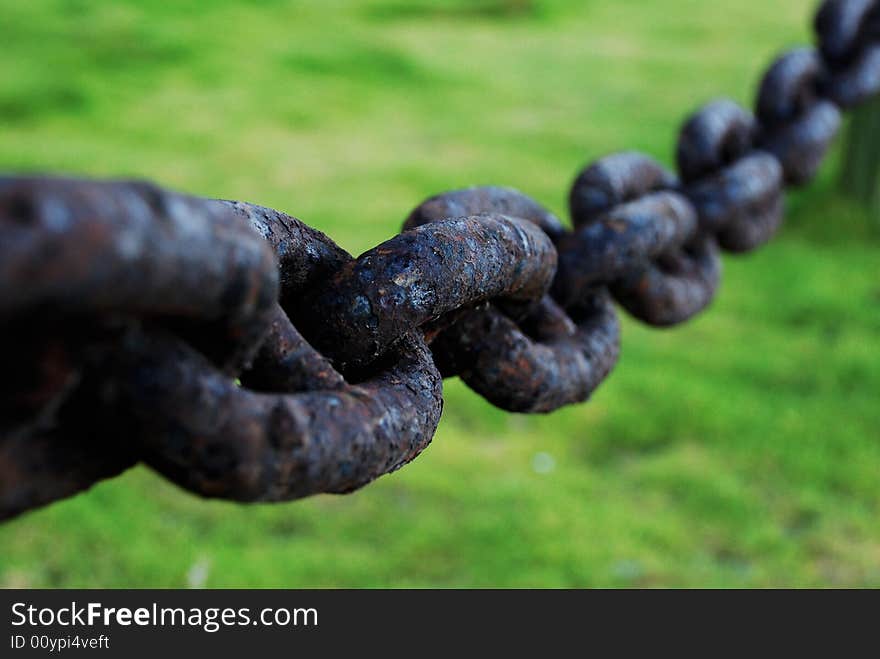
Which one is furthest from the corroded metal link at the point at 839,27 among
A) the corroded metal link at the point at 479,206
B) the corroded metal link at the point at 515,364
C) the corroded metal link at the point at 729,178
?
the corroded metal link at the point at 515,364

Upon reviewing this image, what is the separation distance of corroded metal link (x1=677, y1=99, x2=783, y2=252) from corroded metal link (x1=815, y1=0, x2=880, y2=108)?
1.18 feet

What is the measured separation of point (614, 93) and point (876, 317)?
7.67ft

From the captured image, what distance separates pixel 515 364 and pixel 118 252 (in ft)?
1.76

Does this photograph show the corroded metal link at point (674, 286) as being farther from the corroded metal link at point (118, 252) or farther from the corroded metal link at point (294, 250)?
the corroded metal link at point (118, 252)

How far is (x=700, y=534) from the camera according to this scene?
227cm

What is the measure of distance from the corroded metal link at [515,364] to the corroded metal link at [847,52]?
3.63 ft

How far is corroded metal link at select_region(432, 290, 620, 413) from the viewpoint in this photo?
969 millimetres

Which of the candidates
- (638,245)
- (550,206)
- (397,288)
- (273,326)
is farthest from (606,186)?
(550,206)

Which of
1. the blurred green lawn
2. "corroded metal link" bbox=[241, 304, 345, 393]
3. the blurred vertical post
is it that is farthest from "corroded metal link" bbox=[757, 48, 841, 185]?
the blurred vertical post

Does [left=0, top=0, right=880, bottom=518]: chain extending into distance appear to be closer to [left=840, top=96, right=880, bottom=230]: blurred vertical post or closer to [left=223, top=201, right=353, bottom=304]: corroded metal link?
[left=223, top=201, right=353, bottom=304]: corroded metal link

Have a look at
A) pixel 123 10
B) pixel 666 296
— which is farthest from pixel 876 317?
pixel 123 10

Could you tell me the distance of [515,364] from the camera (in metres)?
0.98

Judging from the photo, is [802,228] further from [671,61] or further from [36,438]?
[36,438]

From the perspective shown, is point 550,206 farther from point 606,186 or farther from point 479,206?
point 479,206
